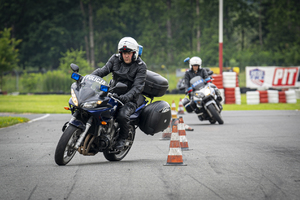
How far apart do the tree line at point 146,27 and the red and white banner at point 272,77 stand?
25.9m

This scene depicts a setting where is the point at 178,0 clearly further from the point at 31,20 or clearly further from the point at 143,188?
the point at 143,188

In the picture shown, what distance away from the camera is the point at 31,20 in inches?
2549

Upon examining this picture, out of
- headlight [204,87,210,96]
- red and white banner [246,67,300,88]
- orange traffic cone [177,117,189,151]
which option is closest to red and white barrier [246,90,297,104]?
red and white banner [246,67,300,88]

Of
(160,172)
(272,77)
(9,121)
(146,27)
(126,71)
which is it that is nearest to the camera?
(160,172)

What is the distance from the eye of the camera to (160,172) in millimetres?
6664

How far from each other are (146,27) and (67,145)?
198 feet

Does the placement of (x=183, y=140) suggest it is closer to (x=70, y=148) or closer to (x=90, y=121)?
(x=90, y=121)

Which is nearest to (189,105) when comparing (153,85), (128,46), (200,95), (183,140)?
(200,95)

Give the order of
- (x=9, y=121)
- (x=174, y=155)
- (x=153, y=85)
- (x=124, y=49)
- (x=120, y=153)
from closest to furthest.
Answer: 1. (x=174, y=155)
2. (x=124, y=49)
3. (x=120, y=153)
4. (x=153, y=85)
5. (x=9, y=121)

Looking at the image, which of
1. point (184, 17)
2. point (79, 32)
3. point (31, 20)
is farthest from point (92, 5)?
point (184, 17)

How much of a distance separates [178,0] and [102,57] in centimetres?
1360

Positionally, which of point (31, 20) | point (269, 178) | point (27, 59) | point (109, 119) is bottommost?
point (269, 178)

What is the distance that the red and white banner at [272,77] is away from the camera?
3166 cm

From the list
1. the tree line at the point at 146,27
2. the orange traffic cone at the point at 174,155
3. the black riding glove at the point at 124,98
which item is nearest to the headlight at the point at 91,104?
the black riding glove at the point at 124,98
